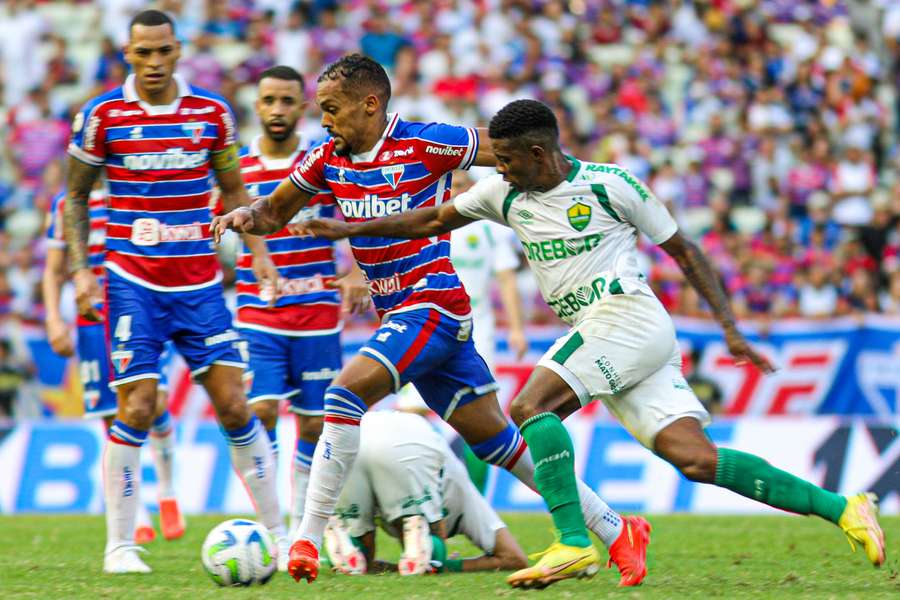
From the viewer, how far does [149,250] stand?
834 centimetres

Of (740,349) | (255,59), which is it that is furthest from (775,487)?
(255,59)

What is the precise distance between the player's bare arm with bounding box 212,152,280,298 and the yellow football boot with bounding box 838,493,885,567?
3.49m

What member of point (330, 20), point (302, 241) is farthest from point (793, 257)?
point (302, 241)

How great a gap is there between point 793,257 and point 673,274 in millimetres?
2186

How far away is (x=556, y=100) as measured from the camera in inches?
850

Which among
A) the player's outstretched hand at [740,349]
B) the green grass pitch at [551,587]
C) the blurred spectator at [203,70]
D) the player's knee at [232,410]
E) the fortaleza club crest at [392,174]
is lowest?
the green grass pitch at [551,587]

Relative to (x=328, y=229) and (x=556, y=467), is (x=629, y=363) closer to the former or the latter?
(x=556, y=467)

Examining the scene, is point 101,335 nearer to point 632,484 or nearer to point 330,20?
point 632,484

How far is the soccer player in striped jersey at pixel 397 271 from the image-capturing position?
7.46 metres

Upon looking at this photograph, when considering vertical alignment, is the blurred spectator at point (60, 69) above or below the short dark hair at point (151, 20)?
above

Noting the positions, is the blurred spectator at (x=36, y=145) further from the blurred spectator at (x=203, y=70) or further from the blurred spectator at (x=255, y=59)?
the blurred spectator at (x=255, y=59)

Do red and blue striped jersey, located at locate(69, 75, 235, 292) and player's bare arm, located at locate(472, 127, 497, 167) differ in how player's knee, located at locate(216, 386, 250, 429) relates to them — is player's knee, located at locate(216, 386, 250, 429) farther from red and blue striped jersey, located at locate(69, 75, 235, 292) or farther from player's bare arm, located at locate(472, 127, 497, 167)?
player's bare arm, located at locate(472, 127, 497, 167)

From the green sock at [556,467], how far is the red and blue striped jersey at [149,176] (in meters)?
2.46

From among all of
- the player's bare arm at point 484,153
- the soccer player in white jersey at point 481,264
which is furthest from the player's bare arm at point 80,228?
the soccer player in white jersey at point 481,264
